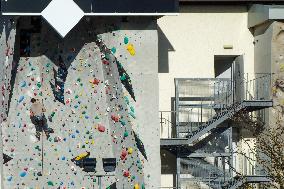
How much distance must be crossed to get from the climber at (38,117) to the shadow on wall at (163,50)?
5877mm

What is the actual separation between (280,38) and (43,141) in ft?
31.6

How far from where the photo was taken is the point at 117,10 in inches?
1249

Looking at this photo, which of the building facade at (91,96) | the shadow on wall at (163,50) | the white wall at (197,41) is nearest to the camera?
the building facade at (91,96)

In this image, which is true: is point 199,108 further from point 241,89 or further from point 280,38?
point 280,38

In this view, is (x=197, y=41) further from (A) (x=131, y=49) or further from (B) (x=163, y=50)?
(A) (x=131, y=49)

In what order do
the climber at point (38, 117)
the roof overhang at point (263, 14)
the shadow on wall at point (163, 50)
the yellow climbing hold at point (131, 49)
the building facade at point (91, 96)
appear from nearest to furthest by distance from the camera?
the building facade at point (91, 96) < the climber at point (38, 117) < the yellow climbing hold at point (131, 49) < the roof overhang at point (263, 14) < the shadow on wall at point (163, 50)

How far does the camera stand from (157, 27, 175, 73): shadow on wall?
118 feet

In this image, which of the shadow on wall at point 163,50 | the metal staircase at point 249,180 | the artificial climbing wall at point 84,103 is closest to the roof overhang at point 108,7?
the artificial climbing wall at point 84,103

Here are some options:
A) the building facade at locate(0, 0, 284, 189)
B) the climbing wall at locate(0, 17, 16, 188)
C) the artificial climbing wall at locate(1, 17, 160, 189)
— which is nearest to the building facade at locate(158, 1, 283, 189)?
the building facade at locate(0, 0, 284, 189)

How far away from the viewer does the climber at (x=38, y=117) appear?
31.9 m

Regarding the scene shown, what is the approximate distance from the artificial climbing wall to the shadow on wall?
317 centimetres

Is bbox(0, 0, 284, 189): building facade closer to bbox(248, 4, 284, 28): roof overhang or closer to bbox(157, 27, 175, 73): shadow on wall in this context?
bbox(248, 4, 284, 28): roof overhang

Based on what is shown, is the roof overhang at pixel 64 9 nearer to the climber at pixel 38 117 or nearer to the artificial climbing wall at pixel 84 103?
the artificial climbing wall at pixel 84 103

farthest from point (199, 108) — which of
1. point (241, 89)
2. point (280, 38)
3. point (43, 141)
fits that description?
point (43, 141)
